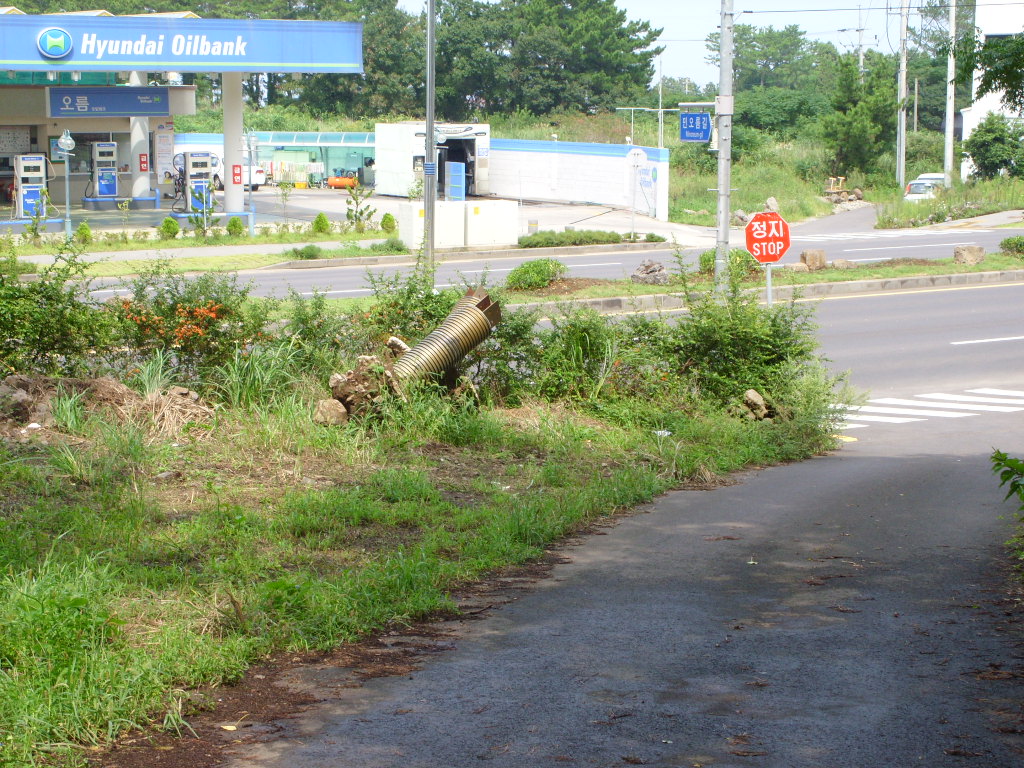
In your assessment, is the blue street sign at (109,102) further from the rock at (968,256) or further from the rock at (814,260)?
the rock at (968,256)

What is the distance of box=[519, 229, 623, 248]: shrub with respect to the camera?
3206 cm

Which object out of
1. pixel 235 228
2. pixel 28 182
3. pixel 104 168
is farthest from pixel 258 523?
pixel 104 168

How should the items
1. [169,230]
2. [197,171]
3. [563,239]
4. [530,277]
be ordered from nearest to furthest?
[530,277] < [169,230] < [563,239] < [197,171]

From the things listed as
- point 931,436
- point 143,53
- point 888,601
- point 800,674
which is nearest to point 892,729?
point 800,674

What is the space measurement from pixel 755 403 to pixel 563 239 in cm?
2124

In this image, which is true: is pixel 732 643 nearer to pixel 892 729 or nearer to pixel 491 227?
pixel 892 729

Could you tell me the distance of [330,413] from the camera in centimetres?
962

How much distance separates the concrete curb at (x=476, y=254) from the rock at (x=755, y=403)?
14.5 metres

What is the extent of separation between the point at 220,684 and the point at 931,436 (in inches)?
381

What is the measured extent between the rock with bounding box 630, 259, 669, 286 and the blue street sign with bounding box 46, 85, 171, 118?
21492mm

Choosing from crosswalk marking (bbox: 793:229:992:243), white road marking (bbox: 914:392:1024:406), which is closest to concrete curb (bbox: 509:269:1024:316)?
white road marking (bbox: 914:392:1024:406)

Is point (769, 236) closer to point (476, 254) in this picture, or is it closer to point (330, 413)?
point (330, 413)

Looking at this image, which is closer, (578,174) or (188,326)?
(188,326)

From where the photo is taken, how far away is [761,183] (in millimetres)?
53625
